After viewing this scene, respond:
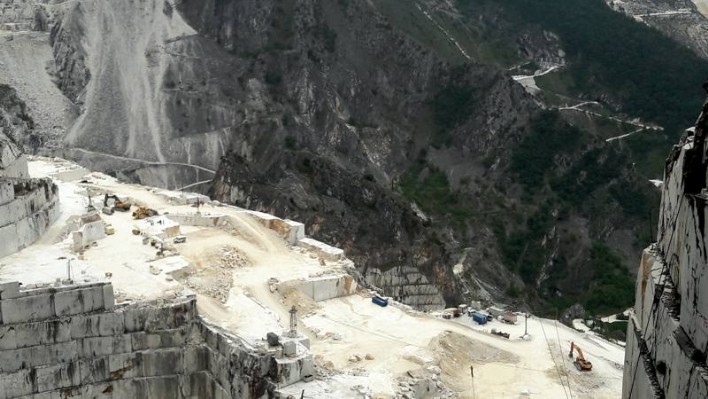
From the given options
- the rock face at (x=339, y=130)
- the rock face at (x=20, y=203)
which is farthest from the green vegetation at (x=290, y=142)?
the rock face at (x=20, y=203)

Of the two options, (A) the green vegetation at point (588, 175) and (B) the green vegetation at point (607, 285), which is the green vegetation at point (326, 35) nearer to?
(A) the green vegetation at point (588, 175)

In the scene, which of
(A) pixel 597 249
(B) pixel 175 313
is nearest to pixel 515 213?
(A) pixel 597 249

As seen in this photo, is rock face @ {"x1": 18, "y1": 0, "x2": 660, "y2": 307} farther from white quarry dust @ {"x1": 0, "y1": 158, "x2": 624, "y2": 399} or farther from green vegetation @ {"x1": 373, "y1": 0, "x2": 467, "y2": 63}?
white quarry dust @ {"x1": 0, "y1": 158, "x2": 624, "y2": 399}

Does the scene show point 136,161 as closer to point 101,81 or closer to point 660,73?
point 101,81

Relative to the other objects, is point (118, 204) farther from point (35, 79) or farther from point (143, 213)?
point (35, 79)

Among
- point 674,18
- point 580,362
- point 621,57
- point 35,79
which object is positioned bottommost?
point 580,362

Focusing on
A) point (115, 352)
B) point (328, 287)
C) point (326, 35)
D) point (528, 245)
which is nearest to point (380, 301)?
point (328, 287)
